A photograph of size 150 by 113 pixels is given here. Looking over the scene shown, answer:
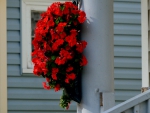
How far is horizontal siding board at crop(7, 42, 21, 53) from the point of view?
20.5 feet

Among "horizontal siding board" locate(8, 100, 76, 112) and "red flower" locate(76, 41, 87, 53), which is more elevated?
"red flower" locate(76, 41, 87, 53)

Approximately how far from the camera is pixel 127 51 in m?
6.55

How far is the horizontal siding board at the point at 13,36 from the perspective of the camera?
6.26 m

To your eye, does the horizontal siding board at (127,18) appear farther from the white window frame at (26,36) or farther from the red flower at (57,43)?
the red flower at (57,43)

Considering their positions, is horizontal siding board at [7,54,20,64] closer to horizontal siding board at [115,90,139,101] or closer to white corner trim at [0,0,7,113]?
white corner trim at [0,0,7,113]

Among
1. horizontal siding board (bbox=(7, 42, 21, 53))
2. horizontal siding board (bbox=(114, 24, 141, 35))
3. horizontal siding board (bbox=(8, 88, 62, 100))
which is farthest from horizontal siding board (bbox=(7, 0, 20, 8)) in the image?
horizontal siding board (bbox=(114, 24, 141, 35))

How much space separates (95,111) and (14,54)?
2798mm

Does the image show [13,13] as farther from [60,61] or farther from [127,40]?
[60,61]

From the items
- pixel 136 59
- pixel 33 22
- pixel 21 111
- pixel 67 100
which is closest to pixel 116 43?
pixel 136 59

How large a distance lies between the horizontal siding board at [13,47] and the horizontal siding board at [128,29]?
1376mm

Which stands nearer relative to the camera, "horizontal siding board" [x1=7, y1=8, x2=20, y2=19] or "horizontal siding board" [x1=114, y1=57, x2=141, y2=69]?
"horizontal siding board" [x1=7, y1=8, x2=20, y2=19]

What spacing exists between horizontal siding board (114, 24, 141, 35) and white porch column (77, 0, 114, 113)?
9.15 feet

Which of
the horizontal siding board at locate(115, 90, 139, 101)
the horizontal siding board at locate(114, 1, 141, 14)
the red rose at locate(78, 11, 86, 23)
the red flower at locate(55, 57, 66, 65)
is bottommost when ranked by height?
the horizontal siding board at locate(115, 90, 139, 101)

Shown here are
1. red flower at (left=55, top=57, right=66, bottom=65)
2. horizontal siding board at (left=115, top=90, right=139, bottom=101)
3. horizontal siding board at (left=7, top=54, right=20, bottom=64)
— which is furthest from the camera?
horizontal siding board at (left=115, top=90, right=139, bottom=101)
